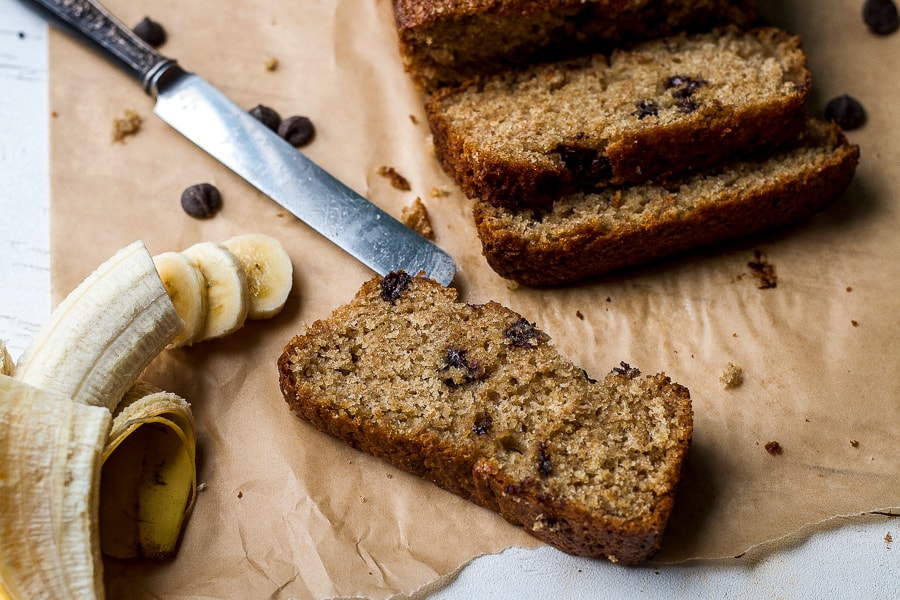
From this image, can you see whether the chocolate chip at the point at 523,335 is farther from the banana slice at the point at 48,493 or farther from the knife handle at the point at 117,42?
the knife handle at the point at 117,42

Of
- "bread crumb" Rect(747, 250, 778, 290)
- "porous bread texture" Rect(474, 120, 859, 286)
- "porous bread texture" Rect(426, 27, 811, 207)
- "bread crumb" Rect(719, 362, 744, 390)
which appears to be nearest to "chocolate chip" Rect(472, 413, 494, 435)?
"porous bread texture" Rect(474, 120, 859, 286)

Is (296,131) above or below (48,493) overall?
above

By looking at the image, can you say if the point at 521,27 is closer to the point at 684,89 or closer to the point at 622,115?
the point at 622,115

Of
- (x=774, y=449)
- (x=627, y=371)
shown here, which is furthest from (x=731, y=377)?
(x=627, y=371)

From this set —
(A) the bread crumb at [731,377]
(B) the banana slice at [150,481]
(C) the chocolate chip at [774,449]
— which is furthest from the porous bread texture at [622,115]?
(B) the banana slice at [150,481]

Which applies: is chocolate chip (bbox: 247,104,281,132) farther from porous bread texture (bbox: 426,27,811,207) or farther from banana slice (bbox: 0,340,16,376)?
banana slice (bbox: 0,340,16,376)

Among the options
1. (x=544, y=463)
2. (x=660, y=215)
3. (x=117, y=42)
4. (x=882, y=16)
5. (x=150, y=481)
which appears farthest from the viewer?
(x=882, y=16)

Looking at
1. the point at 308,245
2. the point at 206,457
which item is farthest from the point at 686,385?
the point at 206,457
